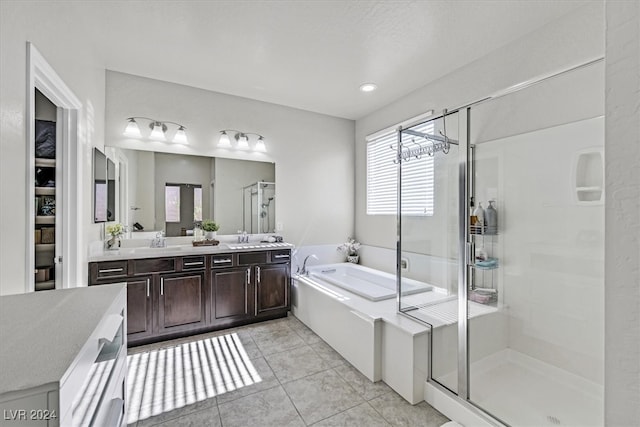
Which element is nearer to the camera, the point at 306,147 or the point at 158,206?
the point at 158,206

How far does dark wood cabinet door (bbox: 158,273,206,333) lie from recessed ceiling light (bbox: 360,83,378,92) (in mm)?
2766

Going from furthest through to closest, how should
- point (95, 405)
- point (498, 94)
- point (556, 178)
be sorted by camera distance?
point (556, 178) < point (498, 94) < point (95, 405)

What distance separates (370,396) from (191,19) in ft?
10.3

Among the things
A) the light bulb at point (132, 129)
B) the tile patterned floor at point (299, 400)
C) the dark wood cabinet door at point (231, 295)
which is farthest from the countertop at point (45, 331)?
the light bulb at point (132, 129)

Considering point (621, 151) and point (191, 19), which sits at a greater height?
point (191, 19)

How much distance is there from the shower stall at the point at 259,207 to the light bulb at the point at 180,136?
0.90 metres

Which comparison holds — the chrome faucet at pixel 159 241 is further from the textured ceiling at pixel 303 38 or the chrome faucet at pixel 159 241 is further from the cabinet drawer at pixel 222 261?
the textured ceiling at pixel 303 38

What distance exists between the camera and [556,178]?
6.38 feet

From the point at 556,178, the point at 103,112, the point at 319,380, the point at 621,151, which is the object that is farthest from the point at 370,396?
the point at 103,112

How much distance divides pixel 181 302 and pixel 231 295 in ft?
1.64

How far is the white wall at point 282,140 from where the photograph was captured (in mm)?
3148

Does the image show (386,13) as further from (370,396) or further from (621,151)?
(370,396)

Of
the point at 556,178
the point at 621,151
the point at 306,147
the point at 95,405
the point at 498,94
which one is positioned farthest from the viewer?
the point at 306,147

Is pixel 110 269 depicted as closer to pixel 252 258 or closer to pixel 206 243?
pixel 206 243
